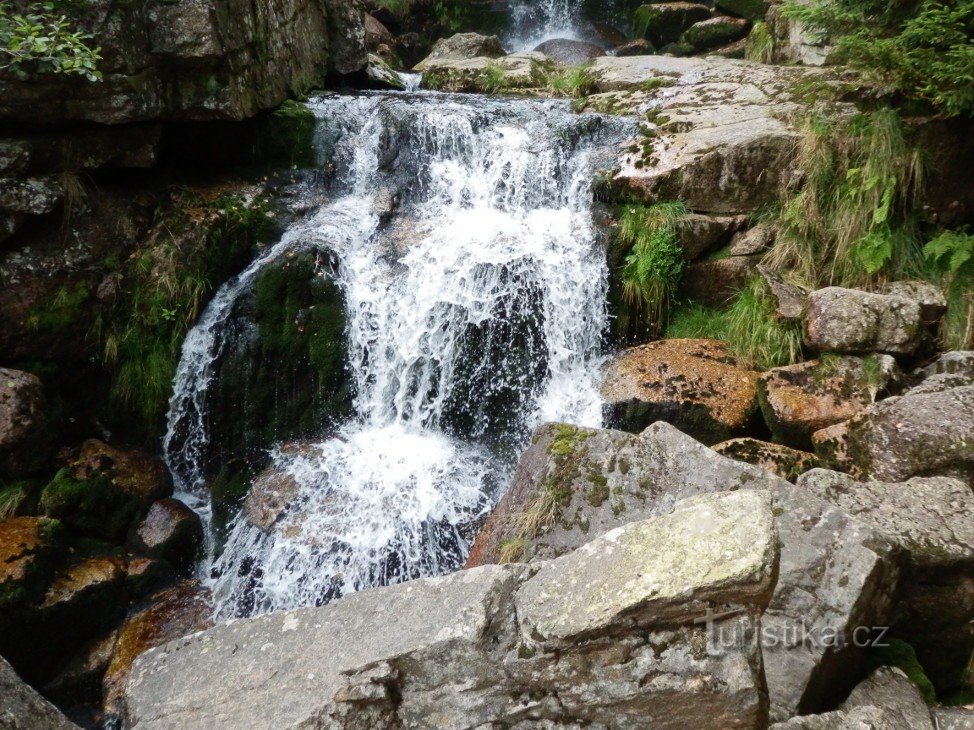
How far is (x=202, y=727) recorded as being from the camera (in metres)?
2.39

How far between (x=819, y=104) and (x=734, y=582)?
21.3ft

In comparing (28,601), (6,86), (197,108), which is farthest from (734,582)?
(197,108)

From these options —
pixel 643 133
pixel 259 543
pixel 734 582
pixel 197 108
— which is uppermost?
pixel 197 108

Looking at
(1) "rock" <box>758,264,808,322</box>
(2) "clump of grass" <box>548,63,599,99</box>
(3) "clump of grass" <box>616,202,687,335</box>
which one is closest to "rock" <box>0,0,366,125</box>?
(2) "clump of grass" <box>548,63,599,99</box>

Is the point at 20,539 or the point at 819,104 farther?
the point at 819,104

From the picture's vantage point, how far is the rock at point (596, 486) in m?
3.74

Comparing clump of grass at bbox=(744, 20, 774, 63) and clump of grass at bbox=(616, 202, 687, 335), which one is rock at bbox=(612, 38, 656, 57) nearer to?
clump of grass at bbox=(744, 20, 774, 63)

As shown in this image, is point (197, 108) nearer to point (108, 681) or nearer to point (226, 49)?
point (226, 49)

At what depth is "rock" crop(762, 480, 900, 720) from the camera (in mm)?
2789

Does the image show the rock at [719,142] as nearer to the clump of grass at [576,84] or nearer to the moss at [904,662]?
the clump of grass at [576,84]

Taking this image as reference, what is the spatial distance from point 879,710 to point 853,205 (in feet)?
16.2

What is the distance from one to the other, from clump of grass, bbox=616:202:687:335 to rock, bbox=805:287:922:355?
1569 mm

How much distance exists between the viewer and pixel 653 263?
6.60m

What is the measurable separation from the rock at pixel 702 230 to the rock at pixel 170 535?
5.66 metres
